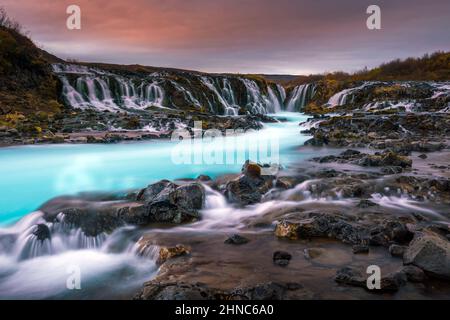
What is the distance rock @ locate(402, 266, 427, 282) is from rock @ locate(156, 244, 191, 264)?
2927mm

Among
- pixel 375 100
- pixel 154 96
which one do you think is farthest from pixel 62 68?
pixel 375 100

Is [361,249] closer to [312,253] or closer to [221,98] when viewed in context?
[312,253]

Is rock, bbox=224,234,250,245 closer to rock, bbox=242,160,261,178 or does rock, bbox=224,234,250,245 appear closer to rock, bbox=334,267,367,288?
rock, bbox=334,267,367,288

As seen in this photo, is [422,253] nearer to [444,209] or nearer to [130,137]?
[444,209]

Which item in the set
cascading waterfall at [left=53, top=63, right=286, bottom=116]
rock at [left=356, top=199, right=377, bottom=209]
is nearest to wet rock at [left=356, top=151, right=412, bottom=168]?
rock at [left=356, top=199, right=377, bottom=209]

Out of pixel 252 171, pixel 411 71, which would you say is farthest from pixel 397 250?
→ pixel 411 71

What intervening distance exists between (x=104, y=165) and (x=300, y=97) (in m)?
44.4

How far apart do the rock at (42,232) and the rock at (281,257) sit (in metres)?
3.80

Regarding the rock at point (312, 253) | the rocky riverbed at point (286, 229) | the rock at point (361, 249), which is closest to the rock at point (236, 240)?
the rocky riverbed at point (286, 229)

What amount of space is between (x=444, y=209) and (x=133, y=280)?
5.94 metres

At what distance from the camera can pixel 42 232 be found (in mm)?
6449

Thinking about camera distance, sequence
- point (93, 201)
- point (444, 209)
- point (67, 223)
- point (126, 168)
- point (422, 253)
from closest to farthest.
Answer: point (422, 253), point (67, 223), point (444, 209), point (93, 201), point (126, 168)

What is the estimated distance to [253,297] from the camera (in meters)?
4.06

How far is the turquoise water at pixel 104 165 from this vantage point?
9359 millimetres
